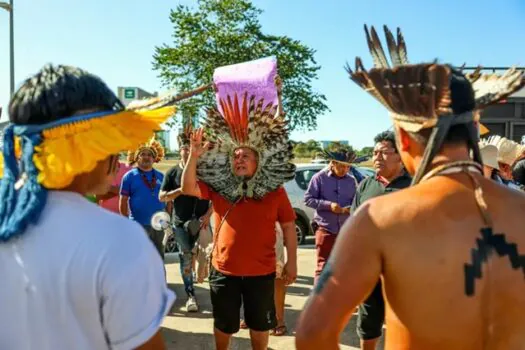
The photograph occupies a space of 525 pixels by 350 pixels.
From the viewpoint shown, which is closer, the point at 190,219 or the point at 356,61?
the point at 356,61

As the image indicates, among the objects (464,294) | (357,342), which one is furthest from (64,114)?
(357,342)

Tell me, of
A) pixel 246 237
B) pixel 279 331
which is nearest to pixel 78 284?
pixel 246 237

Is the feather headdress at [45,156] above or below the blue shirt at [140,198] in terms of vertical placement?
above

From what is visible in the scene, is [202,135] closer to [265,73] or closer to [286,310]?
[265,73]

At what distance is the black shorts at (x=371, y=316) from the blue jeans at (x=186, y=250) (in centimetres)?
229

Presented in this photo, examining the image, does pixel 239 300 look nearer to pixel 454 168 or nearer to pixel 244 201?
pixel 244 201

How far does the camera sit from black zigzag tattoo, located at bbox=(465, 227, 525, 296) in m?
1.55

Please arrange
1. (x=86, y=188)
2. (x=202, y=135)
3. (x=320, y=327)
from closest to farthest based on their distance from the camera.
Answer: (x=86, y=188) < (x=320, y=327) < (x=202, y=135)

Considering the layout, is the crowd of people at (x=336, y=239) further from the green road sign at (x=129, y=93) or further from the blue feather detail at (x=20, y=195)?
the green road sign at (x=129, y=93)

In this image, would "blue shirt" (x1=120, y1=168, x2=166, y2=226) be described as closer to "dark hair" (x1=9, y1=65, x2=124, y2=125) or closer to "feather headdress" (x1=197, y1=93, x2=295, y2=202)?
"feather headdress" (x1=197, y1=93, x2=295, y2=202)

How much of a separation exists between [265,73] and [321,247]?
236 centimetres

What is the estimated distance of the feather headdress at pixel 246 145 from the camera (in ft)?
12.0

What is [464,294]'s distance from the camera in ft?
5.06

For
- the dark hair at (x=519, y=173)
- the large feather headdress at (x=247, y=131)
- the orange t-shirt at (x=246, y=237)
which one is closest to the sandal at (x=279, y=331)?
the orange t-shirt at (x=246, y=237)
